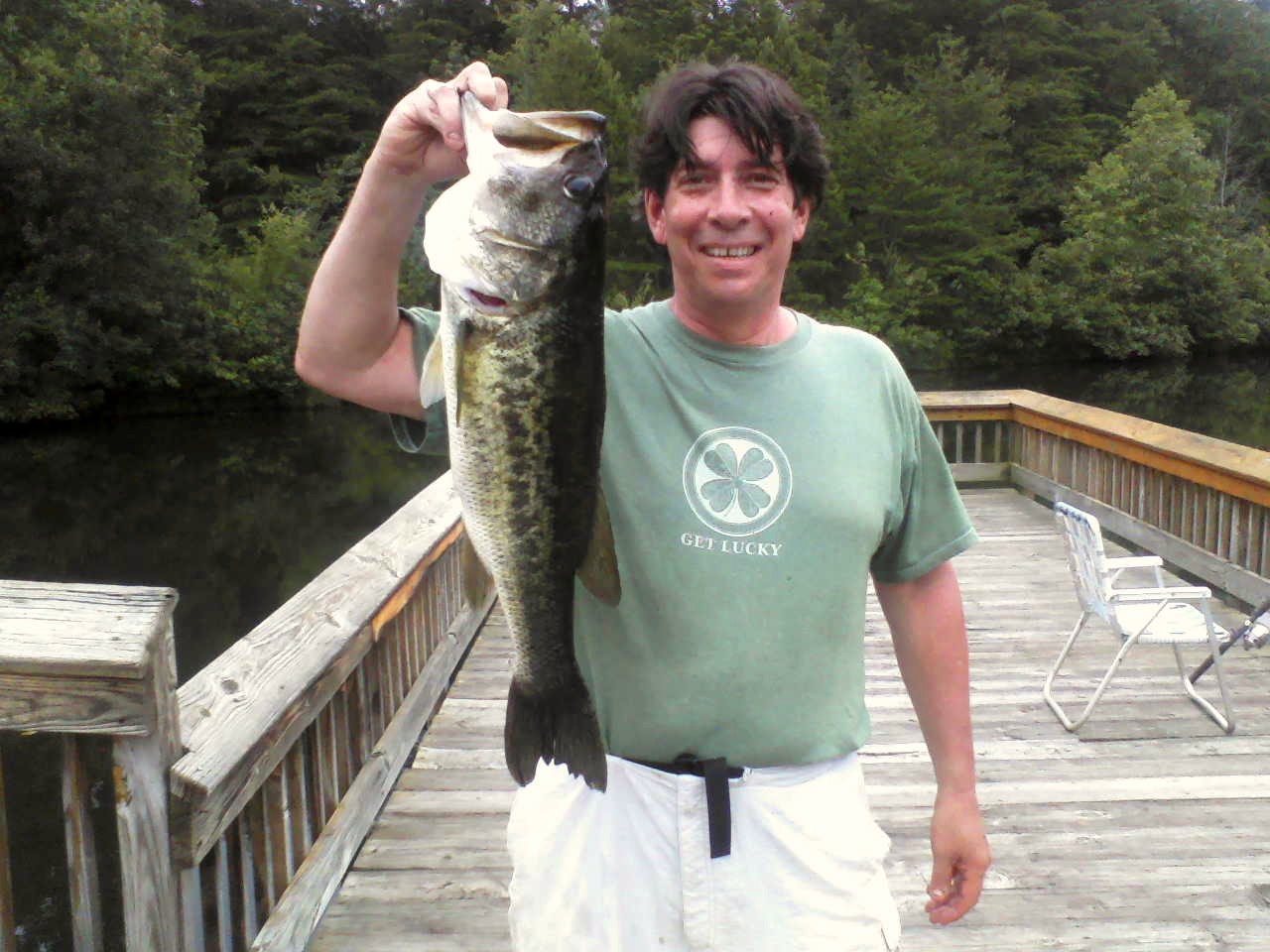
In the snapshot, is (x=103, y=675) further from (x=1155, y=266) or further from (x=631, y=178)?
(x=1155, y=266)

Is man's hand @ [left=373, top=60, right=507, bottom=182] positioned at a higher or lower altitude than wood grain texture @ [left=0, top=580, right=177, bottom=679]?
higher

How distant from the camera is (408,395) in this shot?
174cm

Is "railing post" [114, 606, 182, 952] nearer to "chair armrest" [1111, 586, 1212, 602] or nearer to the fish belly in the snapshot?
the fish belly

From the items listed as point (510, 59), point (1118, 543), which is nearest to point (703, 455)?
point (1118, 543)

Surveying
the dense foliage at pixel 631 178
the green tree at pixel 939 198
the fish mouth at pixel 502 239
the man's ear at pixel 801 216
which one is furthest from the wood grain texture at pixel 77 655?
the green tree at pixel 939 198

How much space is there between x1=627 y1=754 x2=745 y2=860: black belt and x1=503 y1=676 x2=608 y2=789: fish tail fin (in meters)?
0.13

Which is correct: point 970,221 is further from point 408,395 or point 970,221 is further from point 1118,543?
point 408,395

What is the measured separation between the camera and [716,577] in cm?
168

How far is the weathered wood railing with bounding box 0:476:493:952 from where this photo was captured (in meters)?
1.68

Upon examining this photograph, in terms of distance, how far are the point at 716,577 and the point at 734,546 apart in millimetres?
53

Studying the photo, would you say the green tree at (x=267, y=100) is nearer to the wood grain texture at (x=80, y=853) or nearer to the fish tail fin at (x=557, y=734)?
the wood grain texture at (x=80, y=853)

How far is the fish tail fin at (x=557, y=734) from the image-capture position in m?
1.62

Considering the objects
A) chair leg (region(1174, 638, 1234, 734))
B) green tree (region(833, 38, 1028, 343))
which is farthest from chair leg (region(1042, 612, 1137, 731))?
green tree (region(833, 38, 1028, 343))

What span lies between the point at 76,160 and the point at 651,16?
60.5 ft
